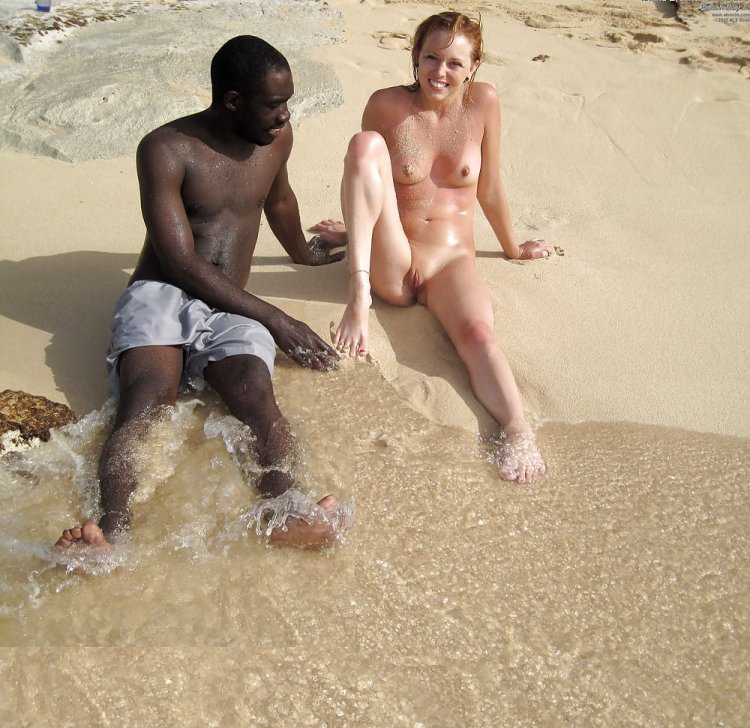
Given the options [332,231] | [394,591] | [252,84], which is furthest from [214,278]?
[394,591]

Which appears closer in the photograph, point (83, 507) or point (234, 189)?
point (83, 507)

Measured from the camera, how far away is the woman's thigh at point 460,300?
9.64ft

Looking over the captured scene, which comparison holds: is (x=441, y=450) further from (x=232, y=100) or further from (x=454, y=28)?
(x=454, y=28)

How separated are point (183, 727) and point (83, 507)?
0.75 metres

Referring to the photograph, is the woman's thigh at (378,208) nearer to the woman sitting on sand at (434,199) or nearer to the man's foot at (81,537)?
the woman sitting on sand at (434,199)

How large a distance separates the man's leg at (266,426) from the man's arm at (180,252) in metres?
0.19

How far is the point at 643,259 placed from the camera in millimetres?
3682

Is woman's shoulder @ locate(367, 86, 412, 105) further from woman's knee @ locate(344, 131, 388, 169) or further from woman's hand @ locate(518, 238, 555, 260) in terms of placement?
woman's hand @ locate(518, 238, 555, 260)

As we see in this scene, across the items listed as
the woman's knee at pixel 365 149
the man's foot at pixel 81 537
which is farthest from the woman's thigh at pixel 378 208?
the man's foot at pixel 81 537

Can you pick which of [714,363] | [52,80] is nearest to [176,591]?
[714,363]

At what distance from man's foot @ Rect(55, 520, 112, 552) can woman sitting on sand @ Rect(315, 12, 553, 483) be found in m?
1.13

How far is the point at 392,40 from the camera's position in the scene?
5707mm

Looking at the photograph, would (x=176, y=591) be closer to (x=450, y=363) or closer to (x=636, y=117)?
(x=450, y=363)

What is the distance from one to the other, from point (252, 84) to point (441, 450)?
52.2 inches
